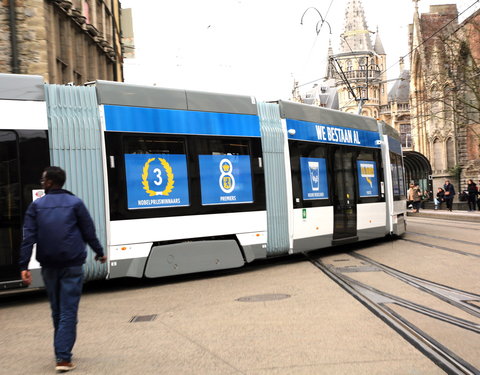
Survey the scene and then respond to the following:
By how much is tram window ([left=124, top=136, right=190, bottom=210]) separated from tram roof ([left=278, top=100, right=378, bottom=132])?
9.00 feet

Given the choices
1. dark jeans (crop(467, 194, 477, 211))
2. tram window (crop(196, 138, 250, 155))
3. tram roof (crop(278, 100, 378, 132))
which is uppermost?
tram roof (crop(278, 100, 378, 132))

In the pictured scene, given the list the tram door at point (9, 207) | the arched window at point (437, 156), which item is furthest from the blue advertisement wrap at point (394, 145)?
the arched window at point (437, 156)

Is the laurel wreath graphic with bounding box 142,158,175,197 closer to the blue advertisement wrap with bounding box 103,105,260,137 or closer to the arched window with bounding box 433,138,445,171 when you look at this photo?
the blue advertisement wrap with bounding box 103,105,260,137

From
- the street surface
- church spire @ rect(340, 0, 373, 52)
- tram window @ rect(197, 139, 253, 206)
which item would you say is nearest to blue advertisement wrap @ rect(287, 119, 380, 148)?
tram window @ rect(197, 139, 253, 206)

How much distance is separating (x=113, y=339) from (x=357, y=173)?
29.0 feet

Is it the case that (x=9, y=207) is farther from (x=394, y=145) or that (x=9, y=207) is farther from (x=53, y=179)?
(x=394, y=145)

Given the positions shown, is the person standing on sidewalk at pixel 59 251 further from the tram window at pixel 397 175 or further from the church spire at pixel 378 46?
the church spire at pixel 378 46

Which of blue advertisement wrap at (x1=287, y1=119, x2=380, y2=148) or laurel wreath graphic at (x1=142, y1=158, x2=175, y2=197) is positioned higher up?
blue advertisement wrap at (x1=287, y1=119, x2=380, y2=148)

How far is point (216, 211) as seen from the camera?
976cm

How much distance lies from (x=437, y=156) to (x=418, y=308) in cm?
5396

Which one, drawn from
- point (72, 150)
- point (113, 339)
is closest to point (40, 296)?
point (72, 150)

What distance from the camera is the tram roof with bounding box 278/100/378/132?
1145cm

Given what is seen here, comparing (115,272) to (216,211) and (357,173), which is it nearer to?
(216,211)

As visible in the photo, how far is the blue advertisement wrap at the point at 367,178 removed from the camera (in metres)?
13.8
